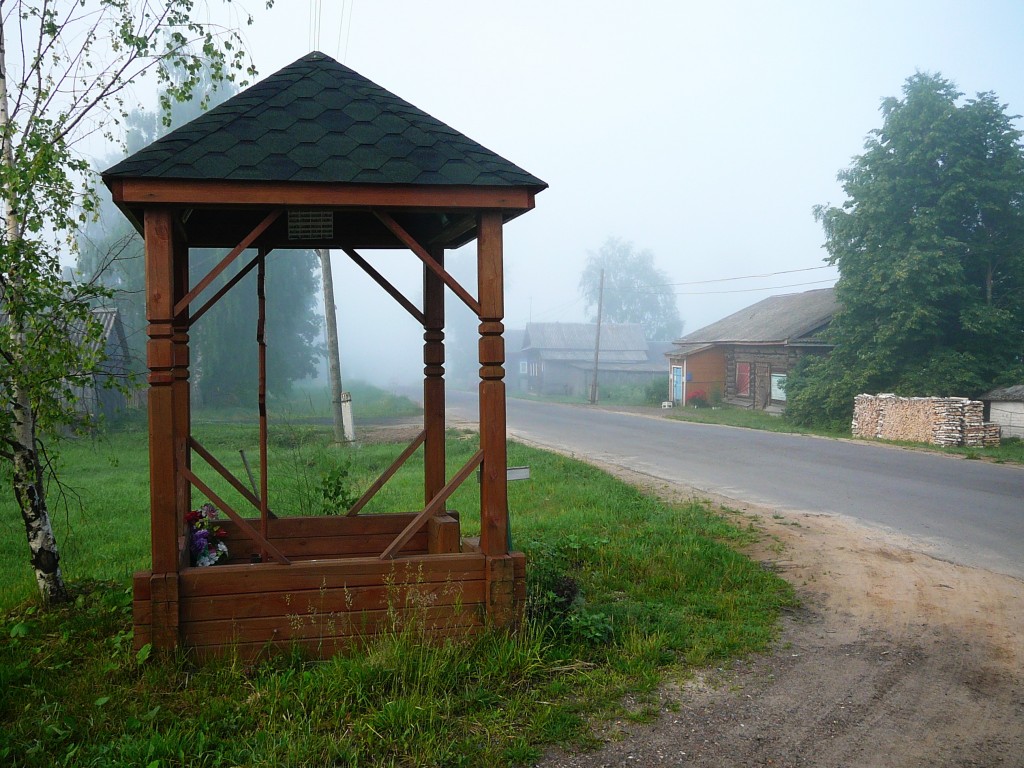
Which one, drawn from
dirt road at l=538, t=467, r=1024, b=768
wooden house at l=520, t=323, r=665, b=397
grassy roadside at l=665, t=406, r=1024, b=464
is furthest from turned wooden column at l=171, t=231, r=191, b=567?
wooden house at l=520, t=323, r=665, b=397

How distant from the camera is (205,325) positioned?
3216cm

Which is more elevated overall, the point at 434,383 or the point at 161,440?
the point at 434,383

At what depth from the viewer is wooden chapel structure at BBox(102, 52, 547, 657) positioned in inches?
179

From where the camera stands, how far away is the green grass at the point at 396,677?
3801mm

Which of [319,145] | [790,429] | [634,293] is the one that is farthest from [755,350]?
[634,293]

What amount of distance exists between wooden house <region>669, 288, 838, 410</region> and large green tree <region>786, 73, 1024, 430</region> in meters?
4.37

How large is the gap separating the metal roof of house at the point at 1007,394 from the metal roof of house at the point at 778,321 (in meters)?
7.71

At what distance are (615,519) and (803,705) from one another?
4.70 m

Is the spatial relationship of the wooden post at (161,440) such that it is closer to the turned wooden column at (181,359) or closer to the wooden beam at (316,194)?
the wooden beam at (316,194)

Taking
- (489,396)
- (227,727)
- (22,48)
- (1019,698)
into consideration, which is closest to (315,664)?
(227,727)

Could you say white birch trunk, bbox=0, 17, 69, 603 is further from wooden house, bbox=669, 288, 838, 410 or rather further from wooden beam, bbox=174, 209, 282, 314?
wooden house, bbox=669, 288, 838, 410

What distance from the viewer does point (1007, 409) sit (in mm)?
19016

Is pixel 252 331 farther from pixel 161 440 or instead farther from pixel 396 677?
pixel 396 677

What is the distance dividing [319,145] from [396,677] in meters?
3.00
